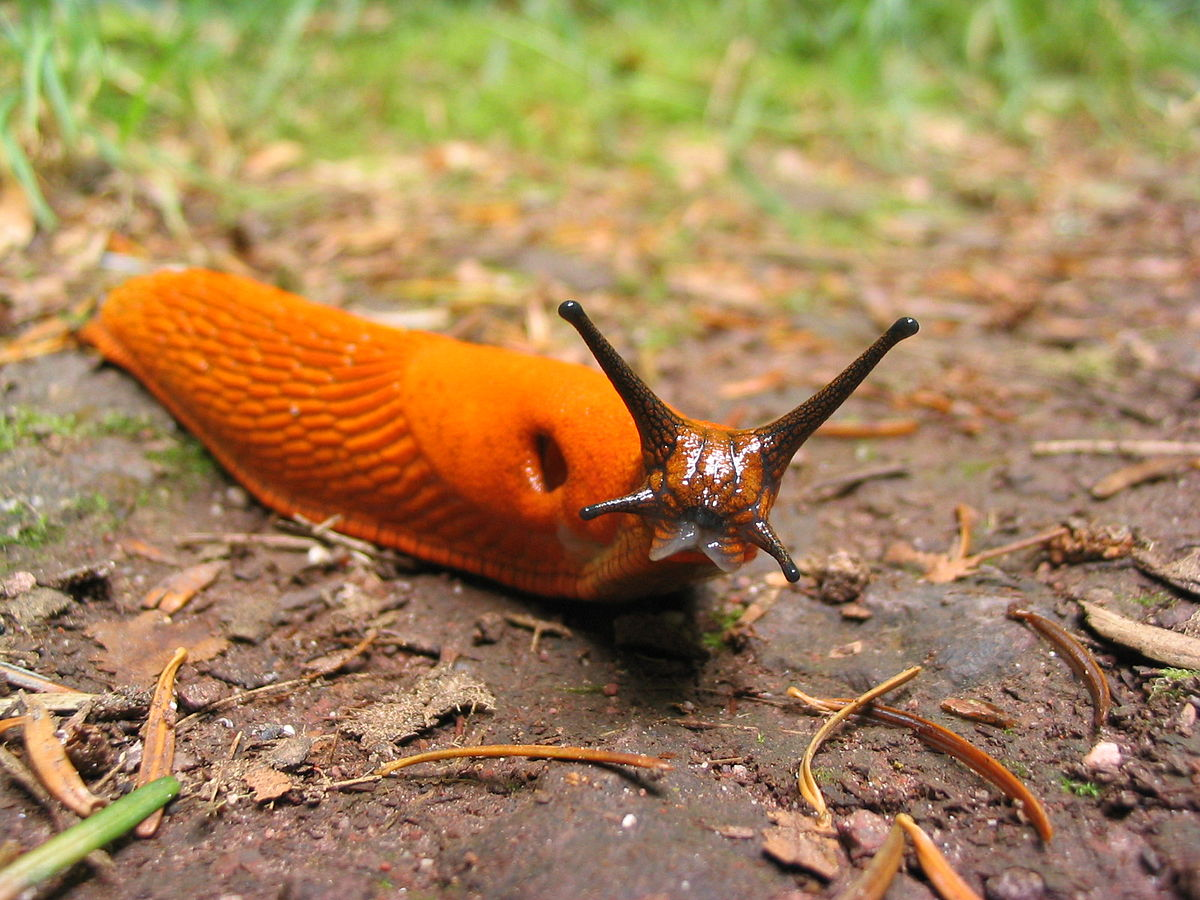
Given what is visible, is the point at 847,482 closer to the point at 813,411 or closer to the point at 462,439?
the point at 813,411

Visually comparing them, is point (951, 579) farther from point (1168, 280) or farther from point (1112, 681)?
point (1168, 280)

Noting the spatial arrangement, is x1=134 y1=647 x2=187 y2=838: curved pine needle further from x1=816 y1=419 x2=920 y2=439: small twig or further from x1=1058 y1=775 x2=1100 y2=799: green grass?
x1=816 y1=419 x2=920 y2=439: small twig

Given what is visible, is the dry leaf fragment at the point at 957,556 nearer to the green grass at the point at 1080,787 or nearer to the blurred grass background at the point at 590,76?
the green grass at the point at 1080,787

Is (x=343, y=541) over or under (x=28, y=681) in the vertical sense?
under

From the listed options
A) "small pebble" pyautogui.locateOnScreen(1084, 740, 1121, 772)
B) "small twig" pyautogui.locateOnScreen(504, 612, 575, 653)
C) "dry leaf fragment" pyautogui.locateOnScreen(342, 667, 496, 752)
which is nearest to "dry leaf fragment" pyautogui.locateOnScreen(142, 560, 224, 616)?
"dry leaf fragment" pyautogui.locateOnScreen(342, 667, 496, 752)

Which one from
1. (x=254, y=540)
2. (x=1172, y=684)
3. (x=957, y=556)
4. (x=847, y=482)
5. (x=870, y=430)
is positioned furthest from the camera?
(x=870, y=430)

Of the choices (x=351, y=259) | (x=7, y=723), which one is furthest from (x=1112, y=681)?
(x=351, y=259)

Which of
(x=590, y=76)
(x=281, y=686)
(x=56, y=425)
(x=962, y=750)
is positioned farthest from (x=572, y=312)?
(x=590, y=76)

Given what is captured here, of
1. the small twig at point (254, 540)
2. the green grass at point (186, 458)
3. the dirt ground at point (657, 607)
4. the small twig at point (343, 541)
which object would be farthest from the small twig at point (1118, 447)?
the green grass at point (186, 458)
